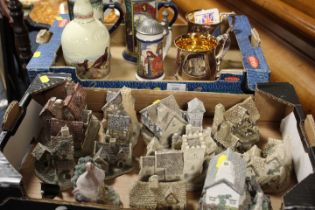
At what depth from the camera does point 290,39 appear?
1181 mm

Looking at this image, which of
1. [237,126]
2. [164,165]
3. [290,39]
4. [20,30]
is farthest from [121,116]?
[20,30]

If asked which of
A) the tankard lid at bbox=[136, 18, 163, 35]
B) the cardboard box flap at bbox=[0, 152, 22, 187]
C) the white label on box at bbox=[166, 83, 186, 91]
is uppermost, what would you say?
the tankard lid at bbox=[136, 18, 163, 35]

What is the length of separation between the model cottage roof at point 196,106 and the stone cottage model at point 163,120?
0.03m

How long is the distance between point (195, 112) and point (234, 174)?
0.25 metres

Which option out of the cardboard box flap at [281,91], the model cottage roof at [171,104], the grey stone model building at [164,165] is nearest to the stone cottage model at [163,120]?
the model cottage roof at [171,104]

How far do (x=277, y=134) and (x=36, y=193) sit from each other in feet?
1.87

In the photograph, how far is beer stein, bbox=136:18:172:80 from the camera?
3.24ft

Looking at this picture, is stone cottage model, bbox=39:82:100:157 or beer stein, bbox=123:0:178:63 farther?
beer stein, bbox=123:0:178:63

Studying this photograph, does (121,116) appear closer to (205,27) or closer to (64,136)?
(64,136)

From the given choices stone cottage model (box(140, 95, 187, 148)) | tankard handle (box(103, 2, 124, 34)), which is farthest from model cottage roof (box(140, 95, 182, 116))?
tankard handle (box(103, 2, 124, 34))

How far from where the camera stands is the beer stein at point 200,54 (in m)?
1.02

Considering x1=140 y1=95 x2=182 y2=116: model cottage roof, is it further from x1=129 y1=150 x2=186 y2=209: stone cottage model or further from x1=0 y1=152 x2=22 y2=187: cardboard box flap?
x1=0 y1=152 x2=22 y2=187: cardboard box flap

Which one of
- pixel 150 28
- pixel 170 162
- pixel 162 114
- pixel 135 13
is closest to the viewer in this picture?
pixel 170 162

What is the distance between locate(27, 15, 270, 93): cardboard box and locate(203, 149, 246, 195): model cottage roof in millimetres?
309
